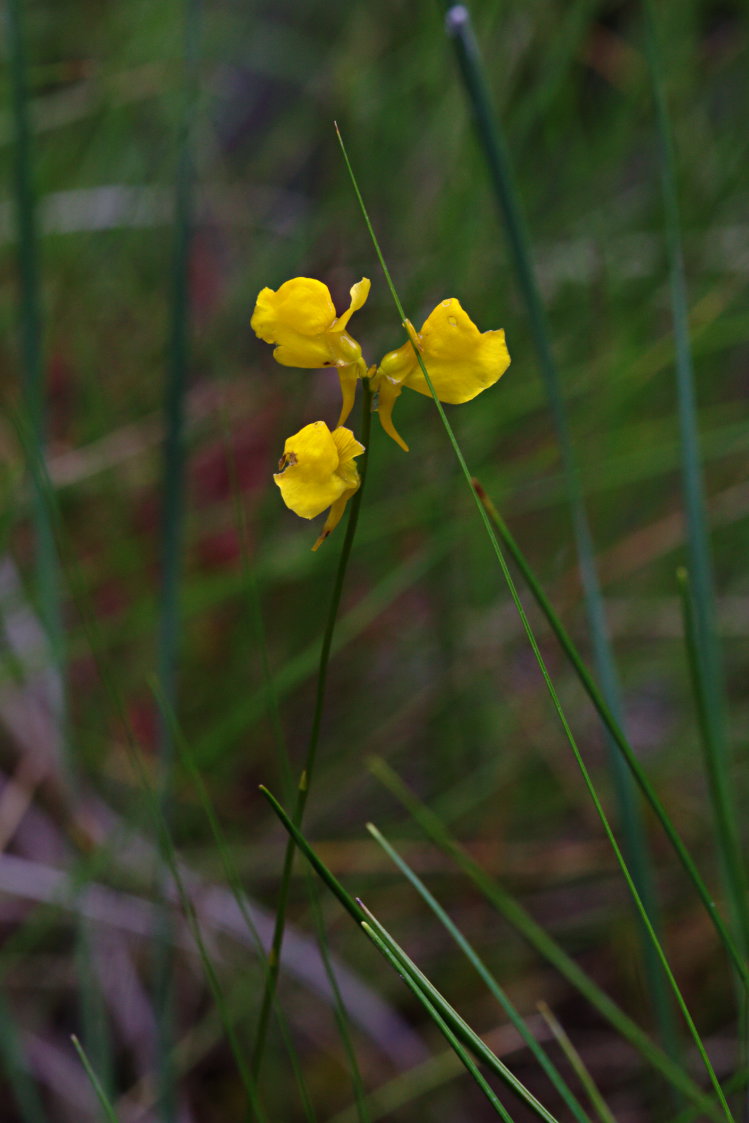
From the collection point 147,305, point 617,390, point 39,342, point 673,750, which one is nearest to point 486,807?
point 673,750

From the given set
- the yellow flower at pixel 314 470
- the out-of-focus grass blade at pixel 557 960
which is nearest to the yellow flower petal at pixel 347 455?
the yellow flower at pixel 314 470

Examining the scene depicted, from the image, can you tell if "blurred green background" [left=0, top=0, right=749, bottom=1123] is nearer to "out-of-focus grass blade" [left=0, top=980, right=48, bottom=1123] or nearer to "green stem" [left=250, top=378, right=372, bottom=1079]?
"out-of-focus grass blade" [left=0, top=980, right=48, bottom=1123]

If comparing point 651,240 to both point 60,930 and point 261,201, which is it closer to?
point 261,201

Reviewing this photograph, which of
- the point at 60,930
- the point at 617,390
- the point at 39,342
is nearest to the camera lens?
the point at 39,342

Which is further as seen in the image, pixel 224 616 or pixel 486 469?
pixel 224 616

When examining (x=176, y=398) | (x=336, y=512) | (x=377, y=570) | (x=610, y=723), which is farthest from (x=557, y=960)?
(x=377, y=570)

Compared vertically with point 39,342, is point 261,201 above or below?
above

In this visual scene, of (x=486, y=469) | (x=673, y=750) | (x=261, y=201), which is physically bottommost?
(x=673, y=750)

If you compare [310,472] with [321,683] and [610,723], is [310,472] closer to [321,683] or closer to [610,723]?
[321,683]
